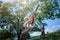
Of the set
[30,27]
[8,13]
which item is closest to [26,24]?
[30,27]

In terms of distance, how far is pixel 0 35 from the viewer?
513 cm

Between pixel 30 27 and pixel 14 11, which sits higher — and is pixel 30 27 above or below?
below

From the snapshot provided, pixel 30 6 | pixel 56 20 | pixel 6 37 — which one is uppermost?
pixel 30 6

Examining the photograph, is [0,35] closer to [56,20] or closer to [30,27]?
[30,27]

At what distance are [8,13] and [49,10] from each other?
3.04ft

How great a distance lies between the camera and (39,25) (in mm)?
5055

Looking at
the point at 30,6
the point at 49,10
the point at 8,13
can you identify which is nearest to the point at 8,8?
the point at 8,13

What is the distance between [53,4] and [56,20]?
363mm

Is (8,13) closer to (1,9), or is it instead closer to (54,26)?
(1,9)

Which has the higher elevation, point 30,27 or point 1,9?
point 1,9

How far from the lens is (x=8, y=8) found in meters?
5.13

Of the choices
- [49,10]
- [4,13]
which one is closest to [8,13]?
[4,13]

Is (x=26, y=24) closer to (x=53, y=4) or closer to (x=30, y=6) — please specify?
(x=30, y=6)

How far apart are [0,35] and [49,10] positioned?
48.9 inches
